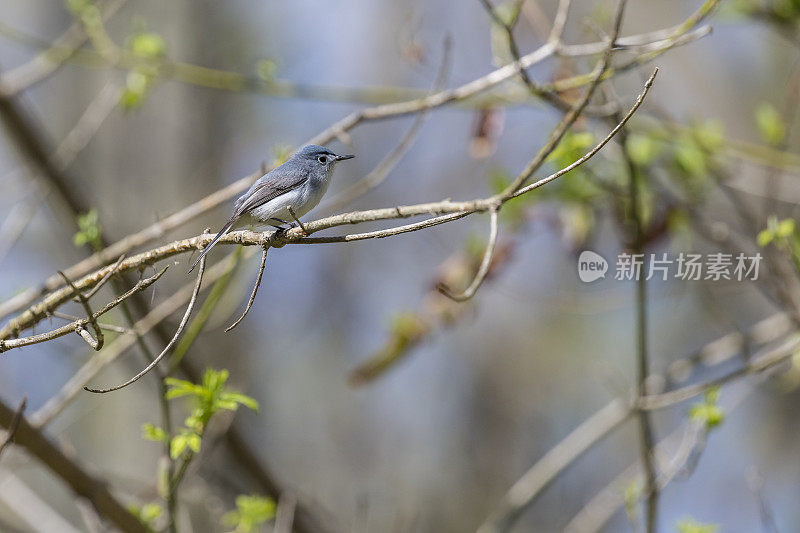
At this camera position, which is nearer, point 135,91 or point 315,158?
point 315,158

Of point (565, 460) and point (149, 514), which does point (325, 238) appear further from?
point (565, 460)

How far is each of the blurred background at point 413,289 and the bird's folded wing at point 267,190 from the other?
96 centimetres

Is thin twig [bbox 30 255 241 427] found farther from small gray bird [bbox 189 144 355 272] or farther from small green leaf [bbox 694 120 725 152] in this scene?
small green leaf [bbox 694 120 725 152]

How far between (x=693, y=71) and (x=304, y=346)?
15.3 ft

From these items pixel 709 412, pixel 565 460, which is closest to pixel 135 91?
pixel 565 460

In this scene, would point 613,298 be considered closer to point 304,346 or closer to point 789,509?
point 789,509

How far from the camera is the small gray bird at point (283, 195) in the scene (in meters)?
2.11

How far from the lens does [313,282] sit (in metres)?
7.62

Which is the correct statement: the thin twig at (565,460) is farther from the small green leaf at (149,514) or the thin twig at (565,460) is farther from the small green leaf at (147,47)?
the small green leaf at (147,47)

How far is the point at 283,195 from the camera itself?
7.04 feet

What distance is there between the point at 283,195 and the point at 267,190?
5cm

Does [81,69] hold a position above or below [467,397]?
above

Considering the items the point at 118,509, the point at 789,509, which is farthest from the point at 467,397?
the point at 118,509

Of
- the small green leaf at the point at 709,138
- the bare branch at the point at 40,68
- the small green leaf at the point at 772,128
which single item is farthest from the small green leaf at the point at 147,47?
the small green leaf at the point at 772,128
